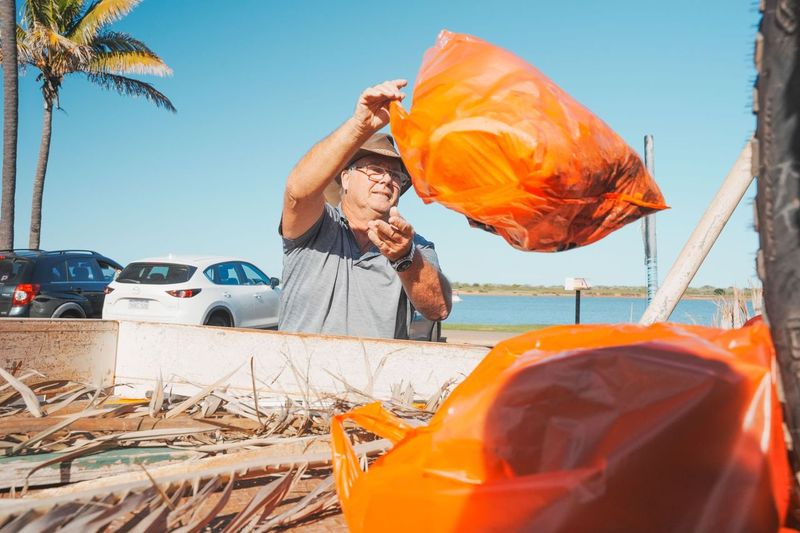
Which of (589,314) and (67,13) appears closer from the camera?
(67,13)

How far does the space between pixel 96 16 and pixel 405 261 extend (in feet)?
65.2

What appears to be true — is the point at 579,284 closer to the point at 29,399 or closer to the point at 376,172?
the point at 376,172

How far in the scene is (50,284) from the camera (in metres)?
10.4

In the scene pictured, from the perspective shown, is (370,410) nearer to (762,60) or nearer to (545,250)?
(545,250)

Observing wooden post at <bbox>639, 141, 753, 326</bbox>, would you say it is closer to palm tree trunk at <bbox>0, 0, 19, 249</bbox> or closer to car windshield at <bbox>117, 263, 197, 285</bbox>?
car windshield at <bbox>117, 263, 197, 285</bbox>

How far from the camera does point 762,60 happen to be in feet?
2.94

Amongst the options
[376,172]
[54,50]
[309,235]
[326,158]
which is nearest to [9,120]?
[54,50]

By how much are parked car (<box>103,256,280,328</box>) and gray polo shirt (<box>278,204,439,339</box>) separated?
7275 mm

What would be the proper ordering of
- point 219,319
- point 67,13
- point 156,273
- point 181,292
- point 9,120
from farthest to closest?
1. point 67,13
2. point 9,120
3. point 219,319
4. point 156,273
5. point 181,292

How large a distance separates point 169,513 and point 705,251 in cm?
137

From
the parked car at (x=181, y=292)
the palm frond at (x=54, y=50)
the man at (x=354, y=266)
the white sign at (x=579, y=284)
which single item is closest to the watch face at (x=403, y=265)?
the man at (x=354, y=266)

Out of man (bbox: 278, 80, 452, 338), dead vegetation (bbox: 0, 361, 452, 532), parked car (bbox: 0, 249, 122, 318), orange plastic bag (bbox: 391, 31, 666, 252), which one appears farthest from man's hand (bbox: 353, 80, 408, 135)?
parked car (bbox: 0, 249, 122, 318)

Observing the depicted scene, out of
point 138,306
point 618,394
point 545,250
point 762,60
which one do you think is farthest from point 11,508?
point 138,306

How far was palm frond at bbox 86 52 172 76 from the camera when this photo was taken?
19.8 meters
